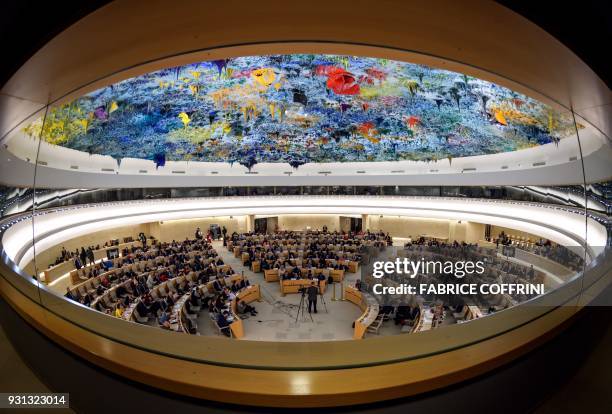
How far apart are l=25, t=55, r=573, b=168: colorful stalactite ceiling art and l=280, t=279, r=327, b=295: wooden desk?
7787 millimetres

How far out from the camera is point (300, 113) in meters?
16.3

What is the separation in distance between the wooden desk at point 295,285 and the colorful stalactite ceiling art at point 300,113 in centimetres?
779

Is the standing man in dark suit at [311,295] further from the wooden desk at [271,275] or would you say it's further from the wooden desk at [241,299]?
the wooden desk at [271,275]

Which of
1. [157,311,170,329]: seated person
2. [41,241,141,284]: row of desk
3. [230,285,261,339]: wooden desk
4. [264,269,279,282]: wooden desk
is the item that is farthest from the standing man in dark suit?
[41,241,141,284]: row of desk

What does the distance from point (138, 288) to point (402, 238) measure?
19.3 m

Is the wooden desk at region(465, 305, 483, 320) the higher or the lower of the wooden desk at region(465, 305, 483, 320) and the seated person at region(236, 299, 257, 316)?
the higher

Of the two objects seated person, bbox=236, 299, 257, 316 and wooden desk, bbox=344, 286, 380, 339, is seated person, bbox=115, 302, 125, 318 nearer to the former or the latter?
seated person, bbox=236, 299, 257, 316

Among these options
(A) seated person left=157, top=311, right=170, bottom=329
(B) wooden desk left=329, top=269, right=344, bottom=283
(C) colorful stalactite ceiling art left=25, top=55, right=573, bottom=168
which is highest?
(C) colorful stalactite ceiling art left=25, top=55, right=573, bottom=168

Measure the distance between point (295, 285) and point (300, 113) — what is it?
26.8 feet

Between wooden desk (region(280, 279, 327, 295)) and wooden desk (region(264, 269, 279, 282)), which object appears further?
wooden desk (region(264, 269, 279, 282))

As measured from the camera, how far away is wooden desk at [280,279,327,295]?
44.9 ft

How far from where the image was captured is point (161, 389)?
66.9 inches

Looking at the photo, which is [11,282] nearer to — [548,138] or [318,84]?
[318,84]

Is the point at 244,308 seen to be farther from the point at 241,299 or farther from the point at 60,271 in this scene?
the point at 60,271
